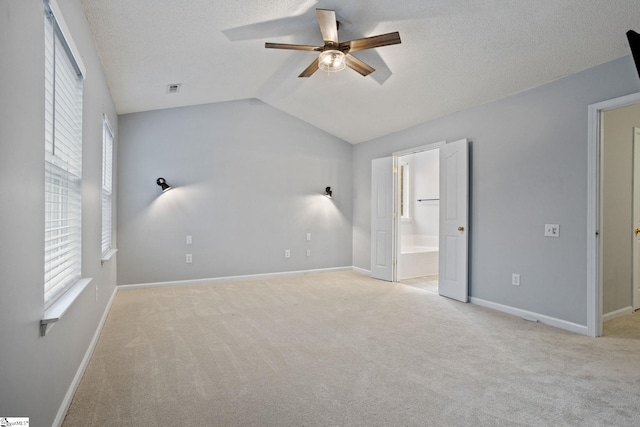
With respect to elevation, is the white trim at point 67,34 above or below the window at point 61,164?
above

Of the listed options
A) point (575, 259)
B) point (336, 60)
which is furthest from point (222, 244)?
point (575, 259)

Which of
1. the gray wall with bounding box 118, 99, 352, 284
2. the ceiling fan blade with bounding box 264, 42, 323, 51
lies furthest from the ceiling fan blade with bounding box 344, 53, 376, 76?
the gray wall with bounding box 118, 99, 352, 284

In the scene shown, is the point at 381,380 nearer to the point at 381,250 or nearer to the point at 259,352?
the point at 259,352

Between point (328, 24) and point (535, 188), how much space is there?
261 cm

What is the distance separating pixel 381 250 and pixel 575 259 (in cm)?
284

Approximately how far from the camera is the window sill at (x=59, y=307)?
1580mm

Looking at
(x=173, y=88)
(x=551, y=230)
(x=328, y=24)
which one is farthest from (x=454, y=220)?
(x=173, y=88)

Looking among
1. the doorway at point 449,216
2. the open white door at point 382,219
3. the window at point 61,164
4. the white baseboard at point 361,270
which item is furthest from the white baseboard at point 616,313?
the window at point 61,164

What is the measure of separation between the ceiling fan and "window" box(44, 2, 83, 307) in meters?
1.45

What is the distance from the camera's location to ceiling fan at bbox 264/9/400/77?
8.69 feet

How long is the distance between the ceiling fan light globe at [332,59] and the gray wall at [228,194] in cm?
278

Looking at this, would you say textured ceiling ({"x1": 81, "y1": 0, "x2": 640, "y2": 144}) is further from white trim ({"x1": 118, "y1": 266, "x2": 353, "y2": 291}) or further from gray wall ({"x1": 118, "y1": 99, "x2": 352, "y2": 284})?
white trim ({"x1": 118, "y1": 266, "x2": 353, "y2": 291})

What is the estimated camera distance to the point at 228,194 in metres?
5.54

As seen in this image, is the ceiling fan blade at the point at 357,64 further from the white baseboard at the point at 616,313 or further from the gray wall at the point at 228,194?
the white baseboard at the point at 616,313
